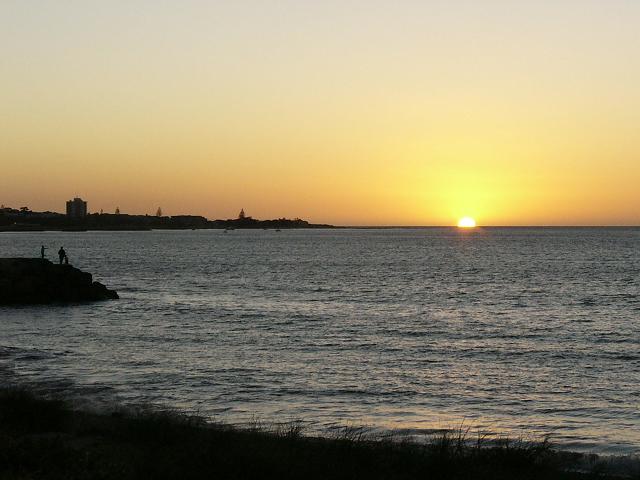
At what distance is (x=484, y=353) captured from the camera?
103 feet

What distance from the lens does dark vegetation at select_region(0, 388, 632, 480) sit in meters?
10.9

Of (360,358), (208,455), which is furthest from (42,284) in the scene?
(208,455)

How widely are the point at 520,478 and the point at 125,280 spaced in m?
70.4

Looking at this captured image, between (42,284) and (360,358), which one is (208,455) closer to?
(360,358)

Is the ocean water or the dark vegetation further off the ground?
the dark vegetation

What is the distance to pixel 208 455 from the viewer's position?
1160 cm

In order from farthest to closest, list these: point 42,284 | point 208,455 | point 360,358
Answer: point 42,284 < point 360,358 < point 208,455

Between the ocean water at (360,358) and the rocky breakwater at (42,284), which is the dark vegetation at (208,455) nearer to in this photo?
the ocean water at (360,358)

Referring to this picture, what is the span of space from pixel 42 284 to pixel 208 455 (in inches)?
1857

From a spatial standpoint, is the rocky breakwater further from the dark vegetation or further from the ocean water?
the dark vegetation

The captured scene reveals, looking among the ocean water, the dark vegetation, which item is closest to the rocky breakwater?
the ocean water

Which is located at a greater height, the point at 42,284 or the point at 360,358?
the point at 42,284

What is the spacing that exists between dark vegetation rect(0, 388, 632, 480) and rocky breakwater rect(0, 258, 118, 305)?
40372mm

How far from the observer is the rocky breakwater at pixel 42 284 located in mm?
53219
